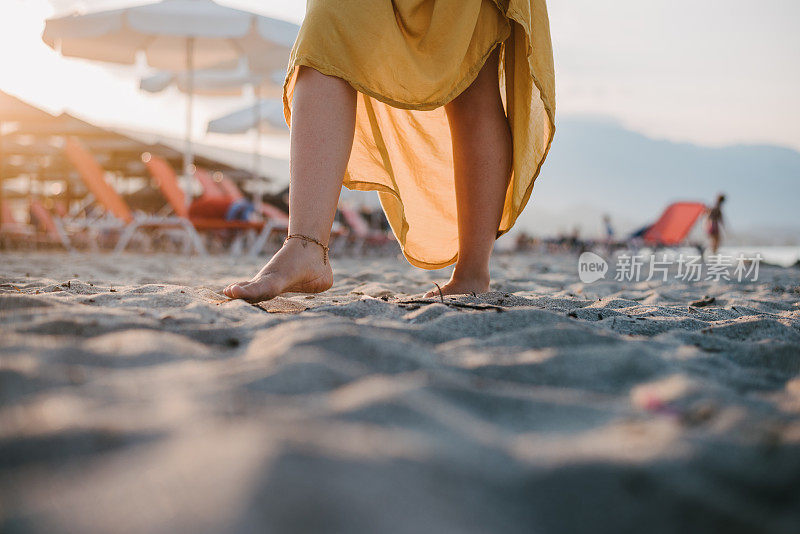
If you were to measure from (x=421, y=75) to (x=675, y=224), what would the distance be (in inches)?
386

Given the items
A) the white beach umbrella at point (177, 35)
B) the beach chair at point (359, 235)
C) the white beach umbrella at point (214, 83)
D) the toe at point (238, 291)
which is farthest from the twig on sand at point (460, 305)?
the white beach umbrella at point (214, 83)

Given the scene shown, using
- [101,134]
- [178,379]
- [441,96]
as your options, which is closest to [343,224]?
[101,134]

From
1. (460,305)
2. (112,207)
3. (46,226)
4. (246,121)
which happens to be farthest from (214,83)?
(460,305)

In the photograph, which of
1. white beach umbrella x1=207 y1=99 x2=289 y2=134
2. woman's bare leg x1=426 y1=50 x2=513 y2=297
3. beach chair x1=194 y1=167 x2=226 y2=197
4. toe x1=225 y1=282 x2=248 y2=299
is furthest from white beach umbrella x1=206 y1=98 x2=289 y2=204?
toe x1=225 y1=282 x2=248 y2=299

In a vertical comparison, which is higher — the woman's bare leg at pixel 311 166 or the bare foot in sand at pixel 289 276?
the woman's bare leg at pixel 311 166

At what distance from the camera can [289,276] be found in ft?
4.16

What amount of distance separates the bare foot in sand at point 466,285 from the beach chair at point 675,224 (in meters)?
9.09

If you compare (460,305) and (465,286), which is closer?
(460,305)

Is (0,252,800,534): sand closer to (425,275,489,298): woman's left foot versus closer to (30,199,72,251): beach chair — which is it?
(425,275,489,298): woman's left foot

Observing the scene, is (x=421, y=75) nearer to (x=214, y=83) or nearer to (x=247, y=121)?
(x=214, y=83)

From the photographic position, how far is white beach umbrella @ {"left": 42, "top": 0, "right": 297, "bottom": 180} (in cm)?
550

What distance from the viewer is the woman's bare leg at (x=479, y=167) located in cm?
150

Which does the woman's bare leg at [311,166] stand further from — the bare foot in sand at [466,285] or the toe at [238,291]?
the bare foot in sand at [466,285]

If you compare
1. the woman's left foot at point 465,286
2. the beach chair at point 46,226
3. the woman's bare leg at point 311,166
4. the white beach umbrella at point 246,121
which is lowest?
the beach chair at point 46,226
